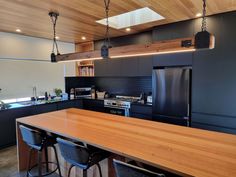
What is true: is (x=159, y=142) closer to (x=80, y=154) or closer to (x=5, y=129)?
(x=80, y=154)

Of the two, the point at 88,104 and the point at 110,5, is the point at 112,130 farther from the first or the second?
the point at 88,104

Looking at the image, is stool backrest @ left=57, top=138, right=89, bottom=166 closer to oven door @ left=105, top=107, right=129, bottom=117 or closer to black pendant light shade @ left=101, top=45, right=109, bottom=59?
black pendant light shade @ left=101, top=45, right=109, bottom=59

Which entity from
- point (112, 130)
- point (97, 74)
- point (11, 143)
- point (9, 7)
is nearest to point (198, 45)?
point (112, 130)

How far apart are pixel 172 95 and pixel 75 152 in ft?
7.67

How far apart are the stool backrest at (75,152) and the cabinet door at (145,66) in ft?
9.17

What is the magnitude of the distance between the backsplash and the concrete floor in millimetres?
2278

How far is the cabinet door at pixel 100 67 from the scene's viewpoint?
4902 mm


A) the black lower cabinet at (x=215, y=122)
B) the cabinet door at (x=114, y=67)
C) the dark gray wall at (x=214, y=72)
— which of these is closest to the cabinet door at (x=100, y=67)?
the cabinet door at (x=114, y=67)

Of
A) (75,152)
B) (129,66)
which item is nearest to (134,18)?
(129,66)

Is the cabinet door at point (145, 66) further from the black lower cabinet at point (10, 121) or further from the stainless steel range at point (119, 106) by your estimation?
the black lower cabinet at point (10, 121)

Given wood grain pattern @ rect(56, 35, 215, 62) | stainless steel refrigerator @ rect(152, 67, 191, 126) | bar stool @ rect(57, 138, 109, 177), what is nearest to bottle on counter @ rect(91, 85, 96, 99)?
stainless steel refrigerator @ rect(152, 67, 191, 126)

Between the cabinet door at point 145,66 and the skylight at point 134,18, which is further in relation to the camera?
the cabinet door at point 145,66

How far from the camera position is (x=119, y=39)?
4.57 metres

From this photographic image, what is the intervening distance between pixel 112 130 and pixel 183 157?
898 millimetres
